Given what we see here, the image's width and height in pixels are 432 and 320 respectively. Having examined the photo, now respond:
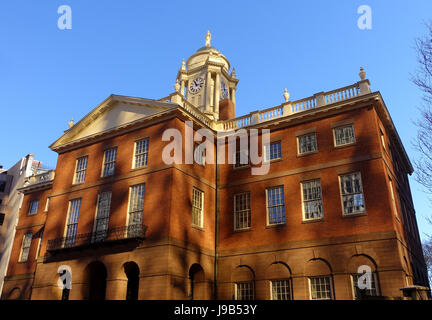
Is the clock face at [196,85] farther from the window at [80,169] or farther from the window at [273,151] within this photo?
the window at [273,151]

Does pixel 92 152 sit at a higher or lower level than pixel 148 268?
higher

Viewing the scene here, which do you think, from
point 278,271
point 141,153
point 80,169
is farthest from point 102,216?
point 278,271

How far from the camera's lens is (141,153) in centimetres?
2342

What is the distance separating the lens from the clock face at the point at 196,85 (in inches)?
1744

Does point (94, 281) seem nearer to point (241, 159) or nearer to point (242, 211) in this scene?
point (242, 211)

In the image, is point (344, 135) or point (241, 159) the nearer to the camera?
point (344, 135)

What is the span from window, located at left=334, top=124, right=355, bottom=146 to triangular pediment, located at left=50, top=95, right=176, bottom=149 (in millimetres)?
9672

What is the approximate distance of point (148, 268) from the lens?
19688mm

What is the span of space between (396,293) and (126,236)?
13.9 m

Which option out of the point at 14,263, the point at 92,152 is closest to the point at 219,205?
the point at 92,152

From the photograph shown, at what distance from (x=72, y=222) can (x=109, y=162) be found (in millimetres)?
4522
